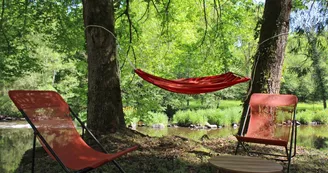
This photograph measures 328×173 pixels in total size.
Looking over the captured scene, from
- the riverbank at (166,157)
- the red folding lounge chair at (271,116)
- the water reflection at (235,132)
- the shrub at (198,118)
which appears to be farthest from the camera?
the shrub at (198,118)

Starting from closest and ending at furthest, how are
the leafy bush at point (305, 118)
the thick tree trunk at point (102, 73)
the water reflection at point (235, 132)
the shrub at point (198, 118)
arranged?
the thick tree trunk at point (102, 73) → the water reflection at point (235, 132) → the shrub at point (198, 118) → the leafy bush at point (305, 118)

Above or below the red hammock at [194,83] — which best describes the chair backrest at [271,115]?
below

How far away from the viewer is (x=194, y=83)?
10.4ft

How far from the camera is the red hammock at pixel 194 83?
3.02 m

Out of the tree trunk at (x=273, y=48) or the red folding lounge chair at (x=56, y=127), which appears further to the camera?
the tree trunk at (x=273, y=48)

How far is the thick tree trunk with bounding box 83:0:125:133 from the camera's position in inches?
122

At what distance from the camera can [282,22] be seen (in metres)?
3.68

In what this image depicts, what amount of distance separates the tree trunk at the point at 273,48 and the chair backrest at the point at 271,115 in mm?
611

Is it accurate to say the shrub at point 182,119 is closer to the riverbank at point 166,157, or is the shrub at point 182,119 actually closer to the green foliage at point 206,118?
the green foliage at point 206,118

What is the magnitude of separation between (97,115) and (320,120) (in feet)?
46.7

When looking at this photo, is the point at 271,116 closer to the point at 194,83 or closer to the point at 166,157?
the point at 194,83

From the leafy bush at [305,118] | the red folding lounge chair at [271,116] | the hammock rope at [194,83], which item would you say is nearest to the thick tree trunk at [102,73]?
the hammock rope at [194,83]

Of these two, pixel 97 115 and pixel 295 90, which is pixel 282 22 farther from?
pixel 295 90

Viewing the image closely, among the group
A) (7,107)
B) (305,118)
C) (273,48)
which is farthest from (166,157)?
(305,118)
